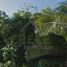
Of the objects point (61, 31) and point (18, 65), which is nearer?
point (61, 31)

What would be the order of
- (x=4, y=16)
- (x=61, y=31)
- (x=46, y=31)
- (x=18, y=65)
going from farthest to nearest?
(x=4, y=16) → (x=18, y=65) → (x=46, y=31) → (x=61, y=31)

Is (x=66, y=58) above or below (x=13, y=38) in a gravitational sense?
below

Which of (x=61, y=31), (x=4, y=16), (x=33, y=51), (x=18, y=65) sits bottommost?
(x=18, y=65)

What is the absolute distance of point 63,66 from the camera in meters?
15.4

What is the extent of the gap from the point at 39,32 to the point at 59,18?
186 centimetres


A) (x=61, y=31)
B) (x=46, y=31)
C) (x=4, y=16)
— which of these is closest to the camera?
(x=61, y=31)

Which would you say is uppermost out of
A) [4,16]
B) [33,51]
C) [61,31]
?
[4,16]

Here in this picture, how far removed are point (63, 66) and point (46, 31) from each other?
2.37 metres

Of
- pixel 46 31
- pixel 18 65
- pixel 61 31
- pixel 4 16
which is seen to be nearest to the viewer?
pixel 61 31

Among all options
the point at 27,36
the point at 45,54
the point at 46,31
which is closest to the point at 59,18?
the point at 46,31

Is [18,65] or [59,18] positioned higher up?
[59,18]

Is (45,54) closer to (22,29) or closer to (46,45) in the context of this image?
(46,45)

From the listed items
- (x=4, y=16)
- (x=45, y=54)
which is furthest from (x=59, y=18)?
(x=4, y=16)

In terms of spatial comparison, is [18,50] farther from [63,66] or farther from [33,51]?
[63,66]
